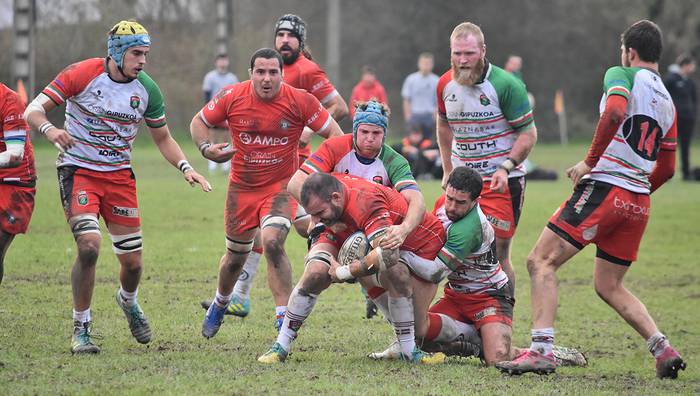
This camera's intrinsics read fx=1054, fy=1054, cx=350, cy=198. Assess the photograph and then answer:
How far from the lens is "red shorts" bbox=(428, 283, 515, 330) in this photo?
7656 millimetres

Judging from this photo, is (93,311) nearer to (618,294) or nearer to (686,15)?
(618,294)

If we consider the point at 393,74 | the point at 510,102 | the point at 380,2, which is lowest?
the point at 393,74

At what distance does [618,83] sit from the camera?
7.12m

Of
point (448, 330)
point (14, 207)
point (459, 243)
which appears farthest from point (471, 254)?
point (14, 207)

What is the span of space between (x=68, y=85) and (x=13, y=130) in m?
0.54

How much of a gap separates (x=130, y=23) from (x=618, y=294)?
13.4 ft

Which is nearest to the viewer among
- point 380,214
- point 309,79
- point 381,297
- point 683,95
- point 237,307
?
point 380,214

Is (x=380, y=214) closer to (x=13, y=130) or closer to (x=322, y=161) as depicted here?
(x=322, y=161)

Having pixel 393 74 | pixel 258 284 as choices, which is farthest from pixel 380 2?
pixel 258 284

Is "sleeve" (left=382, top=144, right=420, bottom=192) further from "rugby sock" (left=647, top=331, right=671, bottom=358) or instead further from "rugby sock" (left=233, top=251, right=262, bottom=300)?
"rugby sock" (left=233, top=251, right=262, bottom=300)

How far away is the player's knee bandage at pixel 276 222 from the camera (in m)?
8.24

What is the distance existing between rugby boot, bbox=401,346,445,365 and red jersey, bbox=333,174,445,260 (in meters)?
0.69

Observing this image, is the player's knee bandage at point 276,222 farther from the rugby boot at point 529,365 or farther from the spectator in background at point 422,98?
the spectator in background at point 422,98

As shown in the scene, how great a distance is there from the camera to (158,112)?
8109 mm
